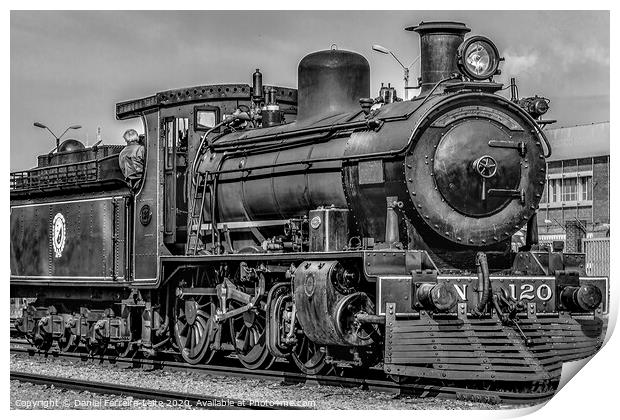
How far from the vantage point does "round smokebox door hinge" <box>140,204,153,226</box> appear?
16672 millimetres

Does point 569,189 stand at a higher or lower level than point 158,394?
higher

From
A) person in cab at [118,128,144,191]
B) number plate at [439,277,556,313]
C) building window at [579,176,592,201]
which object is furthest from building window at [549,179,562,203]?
number plate at [439,277,556,313]

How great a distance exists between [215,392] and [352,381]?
177 cm

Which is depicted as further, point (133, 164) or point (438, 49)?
point (133, 164)

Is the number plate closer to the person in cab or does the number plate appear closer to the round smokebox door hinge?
the round smokebox door hinge

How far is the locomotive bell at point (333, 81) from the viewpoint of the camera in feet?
48.4

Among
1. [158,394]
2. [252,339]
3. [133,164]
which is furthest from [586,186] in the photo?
[158,394]

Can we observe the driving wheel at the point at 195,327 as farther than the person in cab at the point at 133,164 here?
No

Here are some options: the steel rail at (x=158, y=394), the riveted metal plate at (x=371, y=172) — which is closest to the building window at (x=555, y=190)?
the riveted metal plate at (x=371, y=172)

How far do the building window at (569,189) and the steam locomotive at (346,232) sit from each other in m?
13.6

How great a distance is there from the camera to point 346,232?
44.3 feet

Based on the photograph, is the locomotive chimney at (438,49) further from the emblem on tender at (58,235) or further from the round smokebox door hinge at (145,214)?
the emblem on tender at (58,235)

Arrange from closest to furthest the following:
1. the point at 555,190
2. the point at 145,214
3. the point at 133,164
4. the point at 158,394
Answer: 1. the point at 158,394
2. the point at 145,214
3. the point at 133,164
4. the point at 555,190

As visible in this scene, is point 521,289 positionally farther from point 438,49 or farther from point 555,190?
point 555,190
